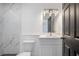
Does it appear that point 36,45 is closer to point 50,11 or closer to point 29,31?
point 29,31

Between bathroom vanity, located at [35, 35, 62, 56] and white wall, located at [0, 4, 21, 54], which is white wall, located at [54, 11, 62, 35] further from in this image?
white wall, located at [0, 4, 21, 54]

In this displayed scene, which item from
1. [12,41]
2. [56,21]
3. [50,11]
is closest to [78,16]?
[56,21]

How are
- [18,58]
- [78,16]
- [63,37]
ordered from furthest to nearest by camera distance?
[63,37] < [78,16] < [18,58]

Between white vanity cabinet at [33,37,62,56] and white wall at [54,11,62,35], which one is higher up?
white wall at [54,11,62,35]

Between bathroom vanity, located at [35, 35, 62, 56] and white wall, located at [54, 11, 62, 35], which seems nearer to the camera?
white wall, located at [54, 11, 62, 35]

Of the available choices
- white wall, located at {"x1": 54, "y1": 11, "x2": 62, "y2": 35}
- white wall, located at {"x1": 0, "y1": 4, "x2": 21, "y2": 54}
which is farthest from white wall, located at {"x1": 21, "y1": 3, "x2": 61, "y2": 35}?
white wall, located at {"x1": 54, "y1": 11, "x2": 62, "y2": 35}

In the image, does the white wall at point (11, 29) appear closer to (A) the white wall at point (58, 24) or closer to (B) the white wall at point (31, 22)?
(B) the white wall at point (31, 22)

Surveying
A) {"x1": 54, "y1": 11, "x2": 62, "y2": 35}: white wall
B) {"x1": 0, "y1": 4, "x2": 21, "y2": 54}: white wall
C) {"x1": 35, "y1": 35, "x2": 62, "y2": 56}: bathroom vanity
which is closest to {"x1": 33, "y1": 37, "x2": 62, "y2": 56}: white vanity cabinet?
{"x1": 35, "y1": 35, "x2": 62, "y2": 56}: bathroom vanity

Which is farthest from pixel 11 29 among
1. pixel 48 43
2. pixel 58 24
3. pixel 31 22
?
pixel 58 24

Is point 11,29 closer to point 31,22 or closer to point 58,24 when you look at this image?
point 31,22

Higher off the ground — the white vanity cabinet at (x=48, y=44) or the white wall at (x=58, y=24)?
the white wall at (x=58, y=24)

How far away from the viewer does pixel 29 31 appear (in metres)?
1.73

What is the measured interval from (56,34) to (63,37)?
14 cm

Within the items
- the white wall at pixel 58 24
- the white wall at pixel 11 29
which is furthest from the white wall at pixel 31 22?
the white wall at pixel 58 24
